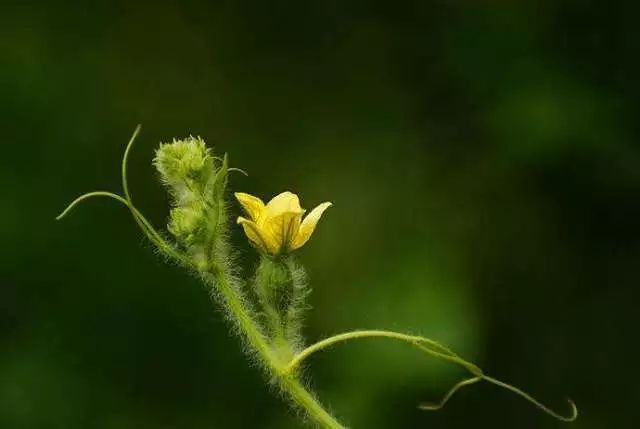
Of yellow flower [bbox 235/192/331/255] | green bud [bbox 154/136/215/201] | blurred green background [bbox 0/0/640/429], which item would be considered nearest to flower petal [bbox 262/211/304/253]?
yellow flower [bbox 235/192/331/255]

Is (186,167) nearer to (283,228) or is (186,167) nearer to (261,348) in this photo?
(283,228)

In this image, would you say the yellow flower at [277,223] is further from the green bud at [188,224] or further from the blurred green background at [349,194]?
the blurred green background at [349,194]

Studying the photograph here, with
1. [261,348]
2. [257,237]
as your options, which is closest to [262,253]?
[257,237]

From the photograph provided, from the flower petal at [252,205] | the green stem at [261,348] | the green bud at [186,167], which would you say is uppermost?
the green bud at [186,167]

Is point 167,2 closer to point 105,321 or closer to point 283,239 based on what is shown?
point 105,321

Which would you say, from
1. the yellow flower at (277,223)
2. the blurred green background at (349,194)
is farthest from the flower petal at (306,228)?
the blurred green background at (349,194)

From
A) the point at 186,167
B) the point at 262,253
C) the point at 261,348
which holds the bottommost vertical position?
the point at 261,348

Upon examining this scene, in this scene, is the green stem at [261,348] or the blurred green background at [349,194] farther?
the blurred green background at [349,194]

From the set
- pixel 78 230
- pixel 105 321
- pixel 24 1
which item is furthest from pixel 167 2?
pixel 105 321
